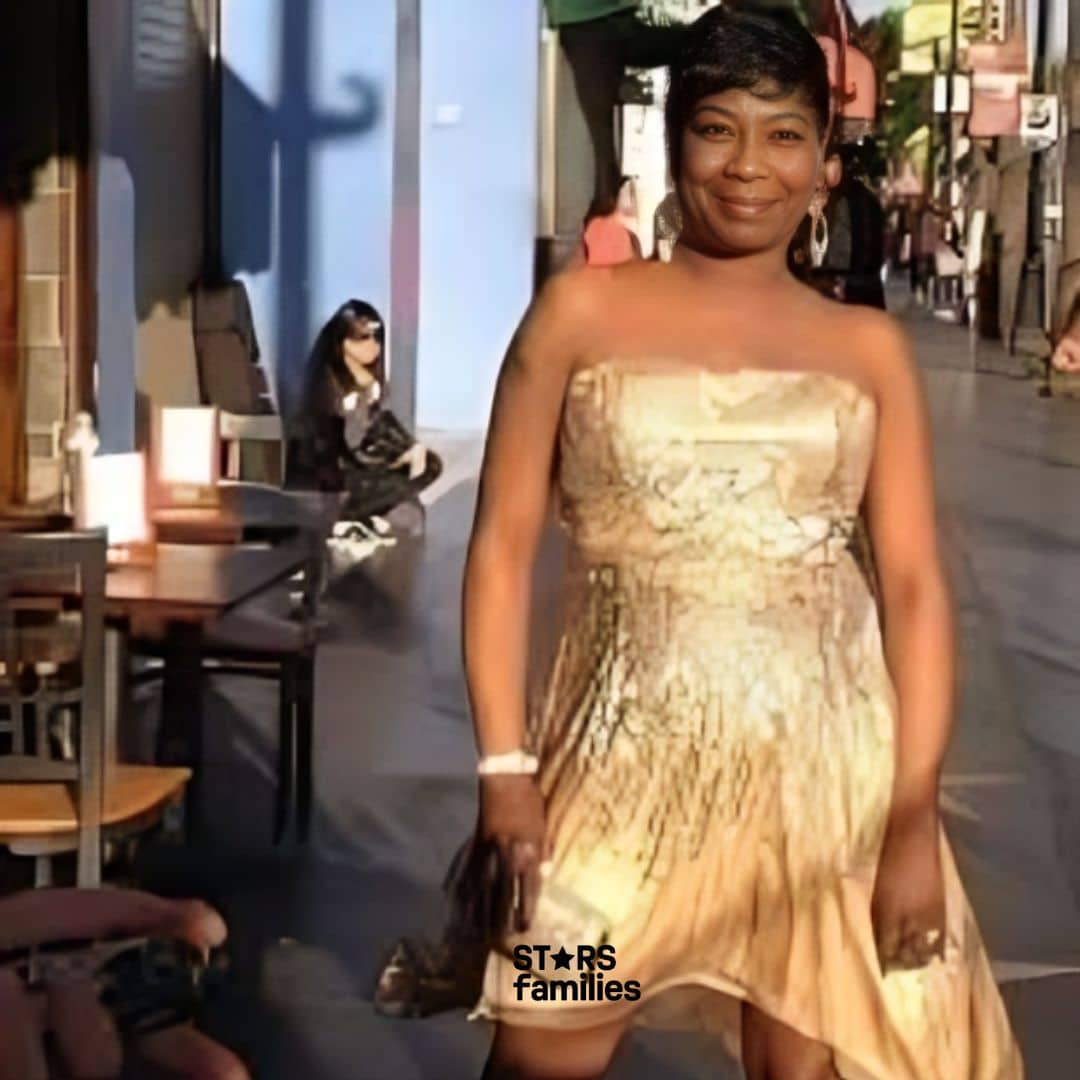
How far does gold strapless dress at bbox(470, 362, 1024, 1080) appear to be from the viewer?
1.80m

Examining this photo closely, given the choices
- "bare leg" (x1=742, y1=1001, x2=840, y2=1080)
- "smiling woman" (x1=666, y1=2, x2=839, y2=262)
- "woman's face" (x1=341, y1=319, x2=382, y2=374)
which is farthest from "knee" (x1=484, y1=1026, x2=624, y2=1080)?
"woman's face" (x1=341, y1=319, x2=382, y2=374)

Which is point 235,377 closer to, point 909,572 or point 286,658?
point 286,658

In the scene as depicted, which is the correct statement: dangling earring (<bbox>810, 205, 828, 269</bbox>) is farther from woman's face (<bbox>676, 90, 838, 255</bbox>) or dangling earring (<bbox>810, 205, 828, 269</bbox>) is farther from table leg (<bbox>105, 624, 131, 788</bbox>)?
table leg (<bbox>105, 624, 131, 788</bbox>)

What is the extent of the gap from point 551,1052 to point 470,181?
170 centimetres

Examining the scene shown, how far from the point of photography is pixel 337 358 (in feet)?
11.3

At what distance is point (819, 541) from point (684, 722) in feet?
0.58

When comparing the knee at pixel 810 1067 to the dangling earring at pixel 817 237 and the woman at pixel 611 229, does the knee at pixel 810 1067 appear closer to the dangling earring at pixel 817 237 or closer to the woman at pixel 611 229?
the dangling earring at pixel 817 237

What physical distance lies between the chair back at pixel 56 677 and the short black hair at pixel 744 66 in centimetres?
142

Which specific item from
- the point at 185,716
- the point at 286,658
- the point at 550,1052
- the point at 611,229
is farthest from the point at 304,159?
the point at 550,1052

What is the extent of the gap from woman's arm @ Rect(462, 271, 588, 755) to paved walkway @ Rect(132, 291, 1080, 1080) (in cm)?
137

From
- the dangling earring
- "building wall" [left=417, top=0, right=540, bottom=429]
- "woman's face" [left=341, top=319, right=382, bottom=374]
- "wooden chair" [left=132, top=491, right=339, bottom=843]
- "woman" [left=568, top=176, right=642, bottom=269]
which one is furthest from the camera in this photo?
"wooden chair" [left=132, top=491, right=339, bottom=843]

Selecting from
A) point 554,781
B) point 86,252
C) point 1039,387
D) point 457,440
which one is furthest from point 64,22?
point 554,781

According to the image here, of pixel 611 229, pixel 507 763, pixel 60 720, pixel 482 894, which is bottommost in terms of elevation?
pixel 60 720

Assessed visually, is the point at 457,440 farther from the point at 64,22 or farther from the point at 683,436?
the point at 683,436
